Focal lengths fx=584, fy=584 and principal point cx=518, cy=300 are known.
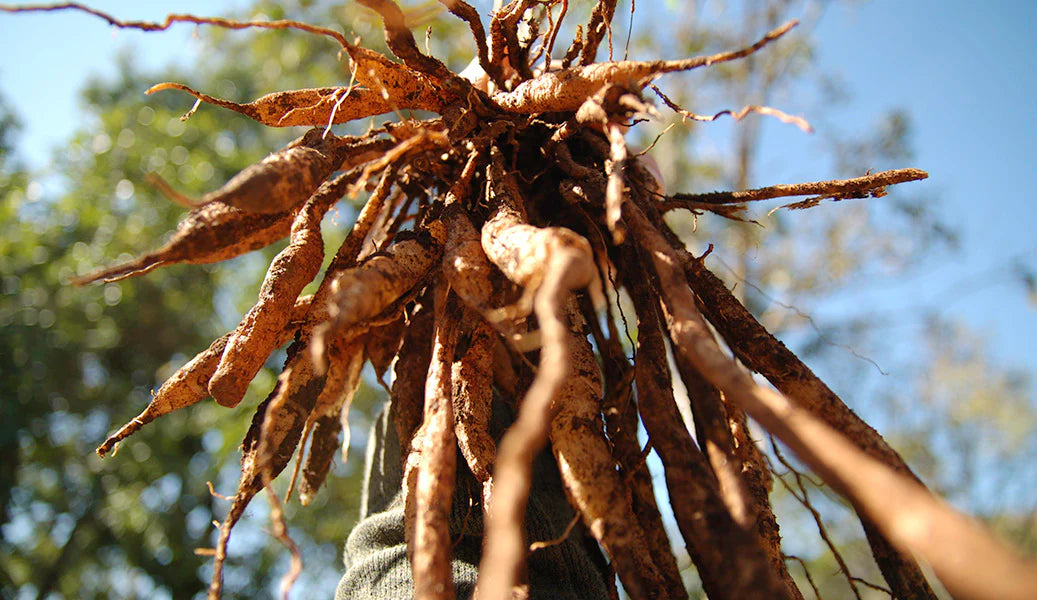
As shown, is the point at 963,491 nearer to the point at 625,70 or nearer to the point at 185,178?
the point at 625,70

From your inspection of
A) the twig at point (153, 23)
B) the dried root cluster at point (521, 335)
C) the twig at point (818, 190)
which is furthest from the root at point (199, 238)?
the twig at point (818, 190)

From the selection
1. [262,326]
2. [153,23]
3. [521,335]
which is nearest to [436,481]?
[521,335]

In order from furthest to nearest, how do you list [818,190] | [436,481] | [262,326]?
[818,190] < [262,326] < [436,481]

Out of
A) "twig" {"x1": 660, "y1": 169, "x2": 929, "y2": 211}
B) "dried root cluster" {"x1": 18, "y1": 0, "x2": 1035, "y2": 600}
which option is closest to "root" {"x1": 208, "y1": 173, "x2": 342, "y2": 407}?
"dried root cluster" {"x1": 18, "y1": 0, "x2": 1035, "y2": 600}

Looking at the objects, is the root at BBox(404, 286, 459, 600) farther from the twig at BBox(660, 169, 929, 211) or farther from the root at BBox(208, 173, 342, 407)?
the twig at BBox(660, 169, 929, 211)

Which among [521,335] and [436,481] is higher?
[521,335]

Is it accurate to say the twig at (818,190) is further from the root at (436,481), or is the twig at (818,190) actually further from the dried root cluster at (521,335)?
the root at (436,481)

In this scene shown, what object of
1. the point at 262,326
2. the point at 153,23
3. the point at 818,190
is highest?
the point at 818,190

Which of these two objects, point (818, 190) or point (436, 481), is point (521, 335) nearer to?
point (436, 481)

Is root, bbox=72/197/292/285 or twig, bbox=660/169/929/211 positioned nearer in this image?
root, bbox=72/197/292/285
